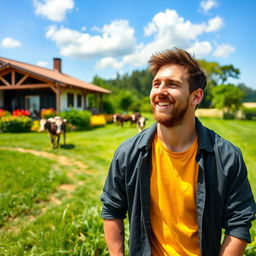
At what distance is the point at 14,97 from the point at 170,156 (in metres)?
24.2

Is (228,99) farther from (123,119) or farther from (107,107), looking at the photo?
(123,119)

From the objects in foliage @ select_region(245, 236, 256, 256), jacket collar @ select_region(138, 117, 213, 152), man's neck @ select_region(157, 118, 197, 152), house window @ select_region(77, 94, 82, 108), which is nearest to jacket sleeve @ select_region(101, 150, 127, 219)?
jacket collar @ select_region(138, 117, 213, 152)

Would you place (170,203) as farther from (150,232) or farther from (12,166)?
(12,166)

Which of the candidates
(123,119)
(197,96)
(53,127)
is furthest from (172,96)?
(123,119)

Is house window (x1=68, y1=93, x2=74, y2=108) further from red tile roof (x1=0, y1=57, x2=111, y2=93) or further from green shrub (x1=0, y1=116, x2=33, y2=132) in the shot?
green shrub (x1=0, y1=116, x2=33, y2=132)

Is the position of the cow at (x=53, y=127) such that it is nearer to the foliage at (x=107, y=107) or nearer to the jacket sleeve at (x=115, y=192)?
the jacket sleeve at (x=115, y=192)

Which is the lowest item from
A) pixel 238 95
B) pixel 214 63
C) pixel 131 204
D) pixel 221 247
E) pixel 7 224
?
pixel 7 224

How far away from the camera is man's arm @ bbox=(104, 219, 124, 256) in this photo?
1.81m

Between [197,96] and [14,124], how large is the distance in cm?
1662

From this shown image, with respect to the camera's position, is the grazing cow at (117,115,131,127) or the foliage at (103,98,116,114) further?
the foliage at (103,98,116,114)

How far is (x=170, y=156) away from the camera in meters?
1.74

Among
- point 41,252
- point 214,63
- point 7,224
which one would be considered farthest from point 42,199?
point 214,63

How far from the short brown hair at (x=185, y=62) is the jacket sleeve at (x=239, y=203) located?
0.59 meters

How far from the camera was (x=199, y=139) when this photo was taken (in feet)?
5.64
